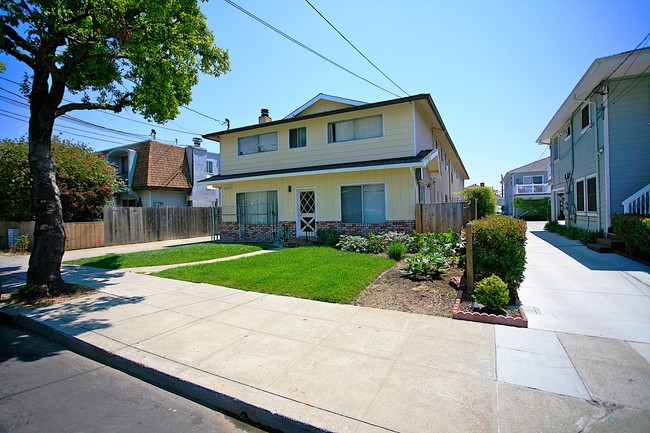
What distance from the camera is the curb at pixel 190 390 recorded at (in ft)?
9.72

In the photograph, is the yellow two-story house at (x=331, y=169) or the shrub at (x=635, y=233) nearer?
the shrub at (x=635, y=233)

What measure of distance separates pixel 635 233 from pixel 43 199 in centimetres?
1373

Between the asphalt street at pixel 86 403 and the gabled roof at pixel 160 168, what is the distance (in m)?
20.1

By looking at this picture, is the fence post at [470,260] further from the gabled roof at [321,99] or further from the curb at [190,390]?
the gabled roof at [321,99]

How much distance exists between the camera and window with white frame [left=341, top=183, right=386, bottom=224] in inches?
540

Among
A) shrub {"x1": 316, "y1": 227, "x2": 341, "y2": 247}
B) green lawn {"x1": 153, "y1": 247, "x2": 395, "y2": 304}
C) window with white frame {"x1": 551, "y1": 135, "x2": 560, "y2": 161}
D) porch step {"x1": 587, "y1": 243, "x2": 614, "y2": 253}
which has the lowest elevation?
green lawn {"x1": 153, "y1": 247, "x2": 395, "y2": 304}

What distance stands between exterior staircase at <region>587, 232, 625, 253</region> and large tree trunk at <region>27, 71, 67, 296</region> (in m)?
14.0

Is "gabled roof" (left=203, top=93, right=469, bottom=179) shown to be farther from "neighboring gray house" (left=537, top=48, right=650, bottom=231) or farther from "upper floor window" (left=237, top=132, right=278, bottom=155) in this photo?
"neighboring gray house" (left=537, top=48, right=650, bottom=231)

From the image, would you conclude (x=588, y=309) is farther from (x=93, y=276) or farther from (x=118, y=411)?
(x=93, y=276)

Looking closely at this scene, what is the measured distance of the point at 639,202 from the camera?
10.0 metres

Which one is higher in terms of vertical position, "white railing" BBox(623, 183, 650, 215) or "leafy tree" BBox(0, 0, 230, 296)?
"leafy tree" BBox(0, 0, 230, 296)

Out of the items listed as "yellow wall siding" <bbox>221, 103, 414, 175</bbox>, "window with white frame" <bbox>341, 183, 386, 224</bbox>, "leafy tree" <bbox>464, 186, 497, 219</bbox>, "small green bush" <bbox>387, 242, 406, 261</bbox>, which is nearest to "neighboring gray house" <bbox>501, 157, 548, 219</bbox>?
"leafy tree" <bbox>464, 186, 497, 219</bbox>

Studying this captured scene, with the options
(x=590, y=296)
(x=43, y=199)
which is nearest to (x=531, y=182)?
(x=590, y=296)

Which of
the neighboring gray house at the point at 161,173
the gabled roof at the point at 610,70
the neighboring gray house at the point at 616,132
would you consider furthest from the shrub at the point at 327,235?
the neighboring gray house at the point at 161,173
